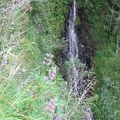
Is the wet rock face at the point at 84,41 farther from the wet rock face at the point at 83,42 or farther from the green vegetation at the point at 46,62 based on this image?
the green vegetation at the point at 46,62

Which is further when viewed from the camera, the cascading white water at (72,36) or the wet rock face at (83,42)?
the wet rock face at (83,42)

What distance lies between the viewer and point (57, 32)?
9.55 metres

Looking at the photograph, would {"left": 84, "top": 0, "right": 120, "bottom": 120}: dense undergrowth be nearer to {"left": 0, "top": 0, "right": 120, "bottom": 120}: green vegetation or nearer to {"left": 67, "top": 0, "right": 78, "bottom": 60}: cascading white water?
{"left": 0, "top": 0, "right": 120, "bottom": 120}: green vegetation

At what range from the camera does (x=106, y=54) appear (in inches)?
421

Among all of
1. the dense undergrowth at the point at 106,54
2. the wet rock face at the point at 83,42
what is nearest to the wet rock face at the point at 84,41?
the wet rock face at the point at 83,42

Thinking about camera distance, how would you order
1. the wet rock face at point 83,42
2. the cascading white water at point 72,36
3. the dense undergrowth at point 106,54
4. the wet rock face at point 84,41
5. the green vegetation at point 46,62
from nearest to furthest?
the green vegetation at point 46,62
the dense undergrowth at point 106,54
the cascading white water at point 72,36
the wet rock face at point 83,42
the wet rock face at point 84,41

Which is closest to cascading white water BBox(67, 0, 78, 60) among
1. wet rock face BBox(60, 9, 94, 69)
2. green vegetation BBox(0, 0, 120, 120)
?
wet rock face BBox(60, 9, 94, 69)

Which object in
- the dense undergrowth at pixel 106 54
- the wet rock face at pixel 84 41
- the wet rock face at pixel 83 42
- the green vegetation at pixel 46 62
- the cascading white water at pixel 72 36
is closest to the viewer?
the green vegetation at pixel 46 62

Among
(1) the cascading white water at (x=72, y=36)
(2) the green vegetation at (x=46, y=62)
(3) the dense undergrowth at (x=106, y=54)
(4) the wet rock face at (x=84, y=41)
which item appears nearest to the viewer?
(2) the green vegetation at (x=46, y=62)

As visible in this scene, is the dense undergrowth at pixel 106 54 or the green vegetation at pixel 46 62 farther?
the dense undergrowth at pixel 106 54

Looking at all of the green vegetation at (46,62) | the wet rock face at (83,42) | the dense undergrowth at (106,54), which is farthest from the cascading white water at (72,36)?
the dense undergrowth at (106,54)

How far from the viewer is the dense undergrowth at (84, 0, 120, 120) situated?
916 cm

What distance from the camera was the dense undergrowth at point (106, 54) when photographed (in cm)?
916

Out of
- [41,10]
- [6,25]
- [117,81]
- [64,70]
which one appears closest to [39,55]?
[41,10]
